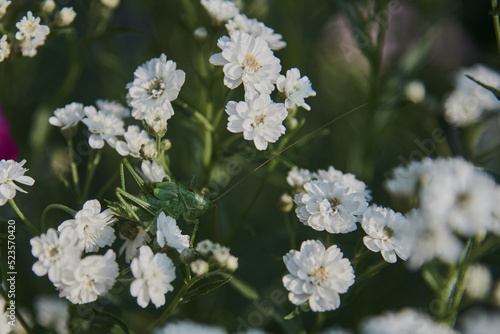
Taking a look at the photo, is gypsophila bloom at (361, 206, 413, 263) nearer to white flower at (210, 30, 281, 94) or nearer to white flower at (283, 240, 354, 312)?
white flower at (283, 240, 354, 312)

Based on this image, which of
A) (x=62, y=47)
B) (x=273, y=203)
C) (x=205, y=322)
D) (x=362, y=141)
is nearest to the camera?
(x=205, y=322)

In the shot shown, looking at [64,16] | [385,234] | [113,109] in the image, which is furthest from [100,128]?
[385,234]

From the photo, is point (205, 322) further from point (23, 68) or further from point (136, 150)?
point (23, 68)

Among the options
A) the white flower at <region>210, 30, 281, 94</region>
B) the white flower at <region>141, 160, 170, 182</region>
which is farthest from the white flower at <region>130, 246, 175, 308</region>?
the white flower at <region>210, 30, 281, 94</region>

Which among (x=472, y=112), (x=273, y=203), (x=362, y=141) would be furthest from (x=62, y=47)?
(x=472, y=112)

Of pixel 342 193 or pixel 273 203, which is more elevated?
pixel 342 193

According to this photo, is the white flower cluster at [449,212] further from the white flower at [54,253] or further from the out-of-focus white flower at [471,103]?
the out-of-focus white flower at [471,103]
